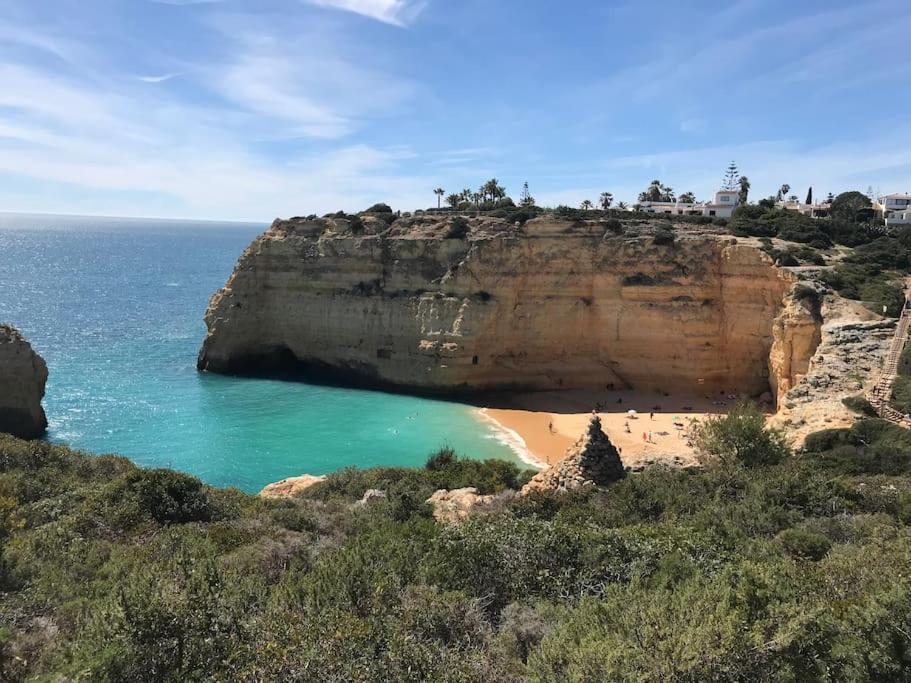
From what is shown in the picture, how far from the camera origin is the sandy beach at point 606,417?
28.6 meters

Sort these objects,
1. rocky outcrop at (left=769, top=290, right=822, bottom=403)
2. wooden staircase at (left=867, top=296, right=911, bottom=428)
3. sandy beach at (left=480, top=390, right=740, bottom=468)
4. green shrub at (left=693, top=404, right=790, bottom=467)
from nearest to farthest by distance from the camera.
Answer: green shrub at (left=693, top=404, right=790, bottom=467), wooden staircase at (left=867, top=296, right=911, bottom=428), rocky outcrop at (left=769, top=290, right=822, bottom=403), sandy beach at (left=480, top=390, right=740, bottom=468)

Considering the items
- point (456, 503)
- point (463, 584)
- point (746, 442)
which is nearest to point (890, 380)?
point (746, 442)

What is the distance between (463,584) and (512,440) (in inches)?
833

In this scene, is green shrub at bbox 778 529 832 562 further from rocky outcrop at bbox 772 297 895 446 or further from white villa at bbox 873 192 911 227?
white villa at bbox 873 192 911 227

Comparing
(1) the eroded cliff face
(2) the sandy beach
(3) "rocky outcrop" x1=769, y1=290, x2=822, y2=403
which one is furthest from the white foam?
(3) "rocky outcrop" x1=769, y1=290, x2=822, y2=403

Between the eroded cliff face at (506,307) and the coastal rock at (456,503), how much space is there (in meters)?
19.9

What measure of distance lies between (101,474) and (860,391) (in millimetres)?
25122

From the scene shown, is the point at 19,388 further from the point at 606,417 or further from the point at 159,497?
the point at 606,417

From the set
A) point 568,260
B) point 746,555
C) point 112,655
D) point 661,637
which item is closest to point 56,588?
point 112,655

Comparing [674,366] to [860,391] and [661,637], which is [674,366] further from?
[661,637]

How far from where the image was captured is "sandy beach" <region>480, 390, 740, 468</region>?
28.6 m

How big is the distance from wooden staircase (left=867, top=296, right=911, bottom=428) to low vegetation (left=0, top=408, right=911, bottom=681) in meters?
4.71

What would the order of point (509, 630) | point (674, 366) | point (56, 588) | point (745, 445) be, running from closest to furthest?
point (509, 630)
point (56, 588)
point (745, 445)
point (674, 366)

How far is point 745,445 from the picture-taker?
1883 centimetres
